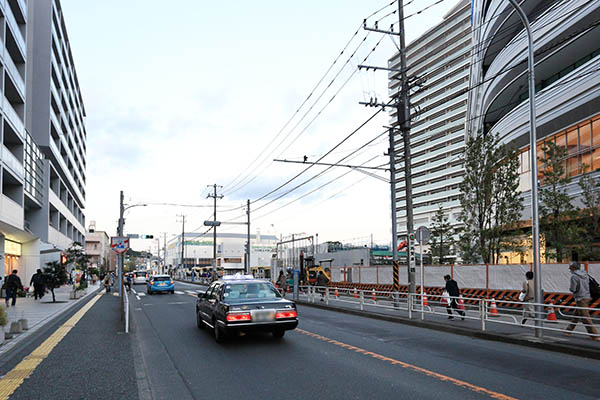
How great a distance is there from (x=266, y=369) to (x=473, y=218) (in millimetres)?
18656

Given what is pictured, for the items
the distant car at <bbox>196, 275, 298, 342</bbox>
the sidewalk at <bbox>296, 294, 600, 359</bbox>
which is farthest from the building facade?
the sidewalk at <bbox>296, 294, 600, 359</bbox>

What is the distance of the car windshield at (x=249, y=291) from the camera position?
40.5 ft

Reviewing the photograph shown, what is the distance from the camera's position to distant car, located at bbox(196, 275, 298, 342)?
11211 mm

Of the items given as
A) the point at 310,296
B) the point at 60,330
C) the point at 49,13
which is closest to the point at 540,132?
the point at 310,296

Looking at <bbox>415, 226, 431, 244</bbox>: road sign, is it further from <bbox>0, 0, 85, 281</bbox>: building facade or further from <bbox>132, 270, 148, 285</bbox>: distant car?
<bbox>132, 270, 148, 285</bbox>: distant car

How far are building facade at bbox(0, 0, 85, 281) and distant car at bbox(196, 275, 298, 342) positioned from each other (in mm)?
18868

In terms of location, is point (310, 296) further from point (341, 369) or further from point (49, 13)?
point (49, 13)

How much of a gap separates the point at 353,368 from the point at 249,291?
14.7 ft

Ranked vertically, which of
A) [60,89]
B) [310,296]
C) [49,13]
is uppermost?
[49,13]

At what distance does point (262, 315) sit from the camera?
1136 centimetres

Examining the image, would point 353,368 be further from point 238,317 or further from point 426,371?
point 238,317

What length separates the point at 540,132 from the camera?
27406 millimetres

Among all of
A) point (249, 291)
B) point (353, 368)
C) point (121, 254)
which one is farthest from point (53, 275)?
point (353, 368)

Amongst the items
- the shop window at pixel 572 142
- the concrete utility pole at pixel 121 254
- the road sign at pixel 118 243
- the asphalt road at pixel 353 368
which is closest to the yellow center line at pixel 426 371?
the asphalt road at pixel 353 368
